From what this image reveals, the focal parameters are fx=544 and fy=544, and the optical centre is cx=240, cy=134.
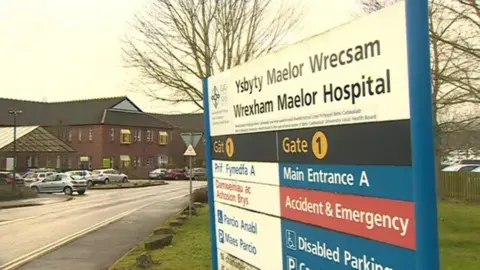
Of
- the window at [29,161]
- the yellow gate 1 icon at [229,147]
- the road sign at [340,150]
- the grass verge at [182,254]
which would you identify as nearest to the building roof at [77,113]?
the window at [29,161]

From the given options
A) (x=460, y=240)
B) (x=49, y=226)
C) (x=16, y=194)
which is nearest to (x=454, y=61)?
(x=460, y=240)

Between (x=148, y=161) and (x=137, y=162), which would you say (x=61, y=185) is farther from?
(x=148, y=161)

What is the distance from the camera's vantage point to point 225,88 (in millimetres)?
4746

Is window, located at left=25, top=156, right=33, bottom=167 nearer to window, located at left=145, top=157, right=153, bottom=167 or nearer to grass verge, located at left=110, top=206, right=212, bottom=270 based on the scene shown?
window, located at left=145, top=157, right=153, bottom=167

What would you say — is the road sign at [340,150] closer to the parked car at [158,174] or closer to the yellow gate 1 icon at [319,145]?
the yellow gate 1 icon at [319,145]

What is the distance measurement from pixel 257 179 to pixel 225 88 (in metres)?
0.96

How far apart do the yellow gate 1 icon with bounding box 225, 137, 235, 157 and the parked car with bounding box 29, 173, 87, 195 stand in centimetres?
3649

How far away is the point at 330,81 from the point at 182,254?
8416mm

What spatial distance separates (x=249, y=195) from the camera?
14.4 ft

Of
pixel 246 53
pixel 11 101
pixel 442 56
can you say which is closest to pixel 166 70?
pixel 246 53

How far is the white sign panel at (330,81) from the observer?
107 inches

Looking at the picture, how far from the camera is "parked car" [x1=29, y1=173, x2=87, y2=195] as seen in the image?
3941 centimetres

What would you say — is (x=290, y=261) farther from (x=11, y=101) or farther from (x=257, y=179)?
(x=11, y=101)

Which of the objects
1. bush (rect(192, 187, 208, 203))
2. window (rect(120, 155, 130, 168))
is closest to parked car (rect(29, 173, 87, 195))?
bush (rect(192, 187, 208, 203))
